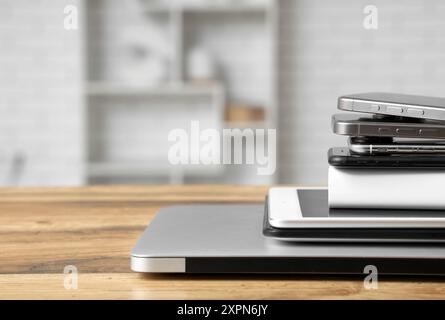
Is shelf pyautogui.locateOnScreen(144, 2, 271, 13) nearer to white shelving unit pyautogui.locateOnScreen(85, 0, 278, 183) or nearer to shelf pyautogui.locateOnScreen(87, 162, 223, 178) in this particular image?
white shelving unit pyautogui.locateOnScreen(85, 0, 278, 183)

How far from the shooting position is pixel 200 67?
3568 millimetres

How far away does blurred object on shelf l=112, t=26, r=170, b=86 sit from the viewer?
148 inches

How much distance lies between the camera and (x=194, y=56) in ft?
11.8

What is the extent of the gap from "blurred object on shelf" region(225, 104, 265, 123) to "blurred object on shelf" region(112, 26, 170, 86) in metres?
0.51

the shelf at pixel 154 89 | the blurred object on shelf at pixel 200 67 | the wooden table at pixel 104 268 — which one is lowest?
the wooden table at pixel 104 268

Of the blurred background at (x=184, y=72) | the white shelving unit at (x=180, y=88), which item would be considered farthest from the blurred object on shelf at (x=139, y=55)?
the white shelving unit at (x=180, y=88)

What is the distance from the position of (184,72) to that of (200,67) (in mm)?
161

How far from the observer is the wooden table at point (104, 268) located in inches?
21.7

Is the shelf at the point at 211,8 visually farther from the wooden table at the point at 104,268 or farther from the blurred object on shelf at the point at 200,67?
the wooden table at the point at 104,268

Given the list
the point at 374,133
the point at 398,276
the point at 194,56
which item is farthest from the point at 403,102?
the point at 194,56

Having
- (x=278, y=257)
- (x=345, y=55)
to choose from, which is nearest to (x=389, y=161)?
(x=278, y=257)

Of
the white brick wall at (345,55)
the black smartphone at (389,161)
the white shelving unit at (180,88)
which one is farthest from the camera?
the white brick wall at (345,55)

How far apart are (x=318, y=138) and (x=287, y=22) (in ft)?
2.31

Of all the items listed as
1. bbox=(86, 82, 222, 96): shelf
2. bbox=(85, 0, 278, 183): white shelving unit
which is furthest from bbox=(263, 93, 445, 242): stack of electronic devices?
bbox=(86, 82, 222, 96): shelf
